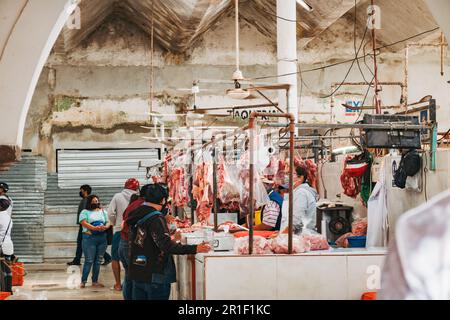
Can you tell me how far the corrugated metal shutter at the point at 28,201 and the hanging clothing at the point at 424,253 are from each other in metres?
17.0

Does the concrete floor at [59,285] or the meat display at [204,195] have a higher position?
the meat display at [204,195]

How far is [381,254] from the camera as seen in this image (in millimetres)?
6617

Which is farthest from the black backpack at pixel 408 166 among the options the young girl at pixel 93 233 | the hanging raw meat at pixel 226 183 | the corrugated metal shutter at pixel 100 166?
the corrugated metal shutter at pixel 100 166

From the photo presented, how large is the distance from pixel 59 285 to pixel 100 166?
15.7 ft

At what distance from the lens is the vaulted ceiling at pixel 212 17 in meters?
14.1

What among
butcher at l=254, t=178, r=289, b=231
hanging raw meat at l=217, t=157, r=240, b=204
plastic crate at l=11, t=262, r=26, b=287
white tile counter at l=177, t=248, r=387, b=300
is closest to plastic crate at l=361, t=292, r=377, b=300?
white tile counter at l=177, t=248, r=387, b=300

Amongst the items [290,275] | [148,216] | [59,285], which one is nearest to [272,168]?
[148,216]

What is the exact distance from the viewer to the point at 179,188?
1188 centimetres

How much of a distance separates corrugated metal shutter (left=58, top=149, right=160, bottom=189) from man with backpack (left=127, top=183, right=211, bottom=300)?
11218mm

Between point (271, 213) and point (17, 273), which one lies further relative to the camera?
point (17, 273)

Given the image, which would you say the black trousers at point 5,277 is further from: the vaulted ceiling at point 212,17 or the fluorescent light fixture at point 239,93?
the vaulted ceiling at point 212,17

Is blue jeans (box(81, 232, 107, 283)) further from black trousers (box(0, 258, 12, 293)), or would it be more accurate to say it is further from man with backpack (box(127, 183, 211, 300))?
man with backpack (box(127, 183, 211, 300))

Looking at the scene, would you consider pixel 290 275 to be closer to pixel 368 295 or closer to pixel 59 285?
pixel 368 295
